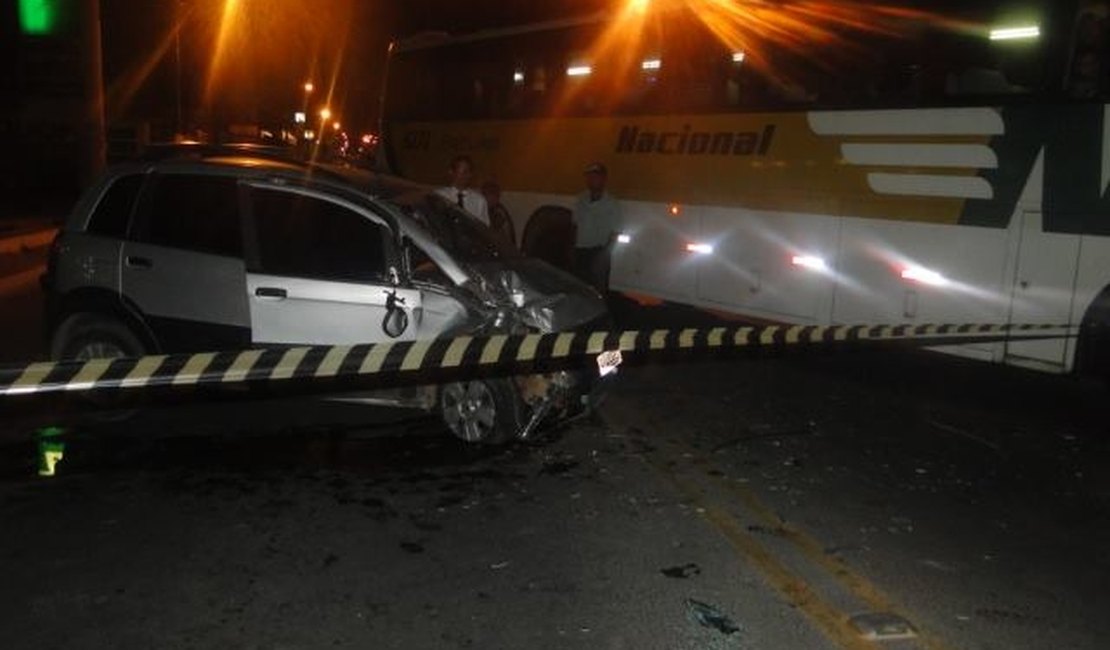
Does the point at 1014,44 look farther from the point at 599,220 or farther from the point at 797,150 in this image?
Answer: the point at 599,220

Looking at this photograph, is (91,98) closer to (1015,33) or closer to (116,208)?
(116,208)

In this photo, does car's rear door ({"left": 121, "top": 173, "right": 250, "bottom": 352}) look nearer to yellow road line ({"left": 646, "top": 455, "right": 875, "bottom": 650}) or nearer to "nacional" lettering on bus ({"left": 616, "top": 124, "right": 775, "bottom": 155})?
yellow road line ({"left": 646, "top": 455, "right": 875, "bottom": 650})

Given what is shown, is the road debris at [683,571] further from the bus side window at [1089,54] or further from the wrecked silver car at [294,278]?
the bus side window at [1089,54]

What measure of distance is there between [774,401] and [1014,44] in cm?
343

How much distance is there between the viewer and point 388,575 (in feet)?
15.1

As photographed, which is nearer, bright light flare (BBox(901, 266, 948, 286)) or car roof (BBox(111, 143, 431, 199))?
car roof (BBox(111, 143, 431, 199))

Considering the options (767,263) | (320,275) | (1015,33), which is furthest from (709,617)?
(767,263)

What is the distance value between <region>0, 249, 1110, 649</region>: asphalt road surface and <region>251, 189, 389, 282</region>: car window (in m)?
1.14

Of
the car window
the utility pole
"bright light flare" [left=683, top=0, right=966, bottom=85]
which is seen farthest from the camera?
the utility pole

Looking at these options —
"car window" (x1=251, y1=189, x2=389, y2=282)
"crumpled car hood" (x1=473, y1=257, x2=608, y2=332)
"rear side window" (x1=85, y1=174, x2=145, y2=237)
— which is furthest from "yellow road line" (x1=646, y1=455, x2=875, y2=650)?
"rear side window" (x1=85, y1=174, x2=145, y2=237)

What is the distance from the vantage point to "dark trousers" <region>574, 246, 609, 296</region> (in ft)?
36.0

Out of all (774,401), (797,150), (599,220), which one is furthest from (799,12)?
(774,401)

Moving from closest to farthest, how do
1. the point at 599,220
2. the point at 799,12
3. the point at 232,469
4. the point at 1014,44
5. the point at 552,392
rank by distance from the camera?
the point at 232,469 < the point at 552,392 < the point at 1014,44 < the point at 799,12 < the point at 599,220

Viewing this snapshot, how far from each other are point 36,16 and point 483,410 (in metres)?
7.46
